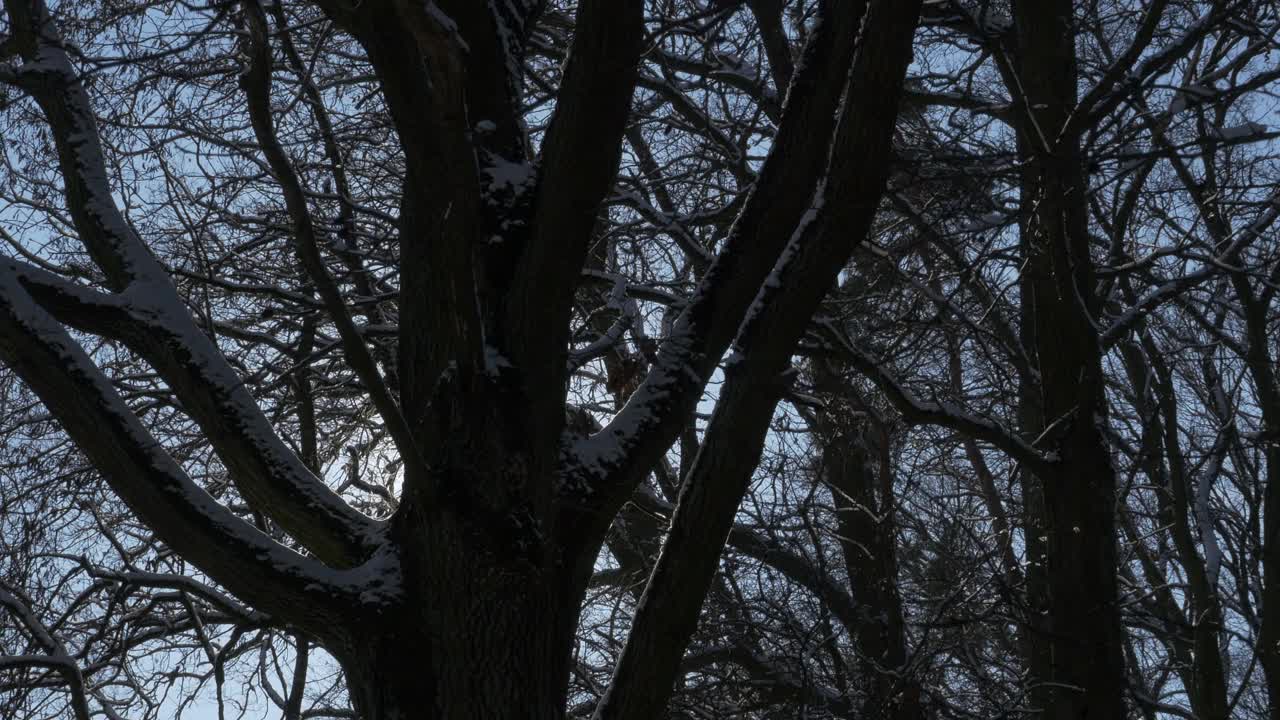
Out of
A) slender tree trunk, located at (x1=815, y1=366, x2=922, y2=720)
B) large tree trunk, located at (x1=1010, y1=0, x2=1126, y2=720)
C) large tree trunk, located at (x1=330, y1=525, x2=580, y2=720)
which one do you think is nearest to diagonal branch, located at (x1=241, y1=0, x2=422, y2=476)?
large tree trunk, located at (x1=330, y1=525, x2=580, y2=720)

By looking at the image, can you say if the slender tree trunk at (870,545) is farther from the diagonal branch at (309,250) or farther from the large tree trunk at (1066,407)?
the diagonal branch at (309,250)

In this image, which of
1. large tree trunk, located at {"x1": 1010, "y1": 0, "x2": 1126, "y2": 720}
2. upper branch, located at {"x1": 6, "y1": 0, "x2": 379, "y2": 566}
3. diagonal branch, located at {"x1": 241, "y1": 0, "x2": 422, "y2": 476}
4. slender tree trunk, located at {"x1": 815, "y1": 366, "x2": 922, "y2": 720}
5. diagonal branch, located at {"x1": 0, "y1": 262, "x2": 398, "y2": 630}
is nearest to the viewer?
diagonal branch, located at {"x1": 241, "y1": 0, "x2": 422, "y2": 476}

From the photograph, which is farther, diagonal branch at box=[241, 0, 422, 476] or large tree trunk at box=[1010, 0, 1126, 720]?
large tree trunk at box=[1010, 0, 1126, 720]

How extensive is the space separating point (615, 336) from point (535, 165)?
99cm

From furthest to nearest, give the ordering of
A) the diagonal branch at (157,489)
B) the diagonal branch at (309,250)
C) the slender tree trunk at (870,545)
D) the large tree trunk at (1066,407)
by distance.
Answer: the slender tree trunk at (870,545) < the large tree trunk at (1066,407) < the diagonal branch at (157,489) < the diagonal branch at (309,250)

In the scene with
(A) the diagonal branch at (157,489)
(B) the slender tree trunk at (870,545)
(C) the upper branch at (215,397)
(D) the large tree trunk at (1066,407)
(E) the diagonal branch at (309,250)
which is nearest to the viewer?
(E) the diagonal branch at (309,250)

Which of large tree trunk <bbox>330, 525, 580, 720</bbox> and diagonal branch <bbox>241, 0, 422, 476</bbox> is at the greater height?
diagonal branch <bbox>241, 0, 422, 476</bbox>

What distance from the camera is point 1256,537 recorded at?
6.18 meters

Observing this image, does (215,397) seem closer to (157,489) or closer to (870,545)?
(157,489)

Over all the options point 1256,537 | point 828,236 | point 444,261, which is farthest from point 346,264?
point 1256,537

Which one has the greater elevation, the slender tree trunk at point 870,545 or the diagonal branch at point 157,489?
the slender tree trunk at point 870,545

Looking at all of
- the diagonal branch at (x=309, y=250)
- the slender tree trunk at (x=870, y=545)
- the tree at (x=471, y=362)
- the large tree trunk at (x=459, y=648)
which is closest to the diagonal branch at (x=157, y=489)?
the tree at (x=471, y=362)

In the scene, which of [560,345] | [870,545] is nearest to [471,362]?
[560,345]

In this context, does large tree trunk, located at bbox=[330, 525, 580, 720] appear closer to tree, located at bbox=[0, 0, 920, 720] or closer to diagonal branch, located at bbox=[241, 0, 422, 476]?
tree, located at bbox=[0, 0, 920, 720]
